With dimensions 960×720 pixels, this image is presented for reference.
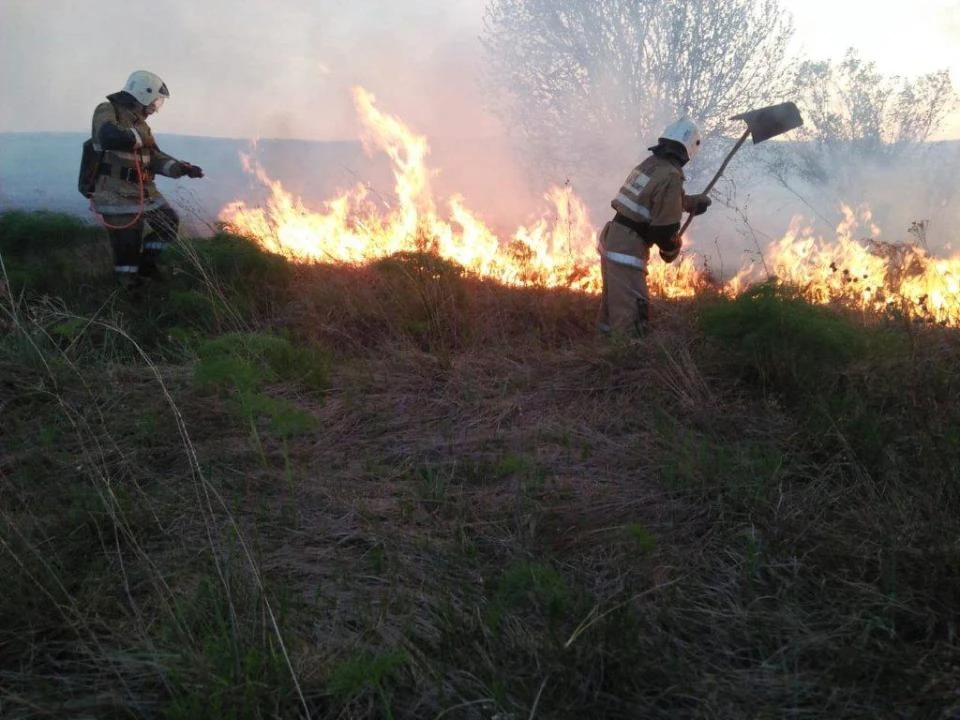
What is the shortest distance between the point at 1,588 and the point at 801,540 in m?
2.57

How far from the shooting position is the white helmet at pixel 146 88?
236 inches

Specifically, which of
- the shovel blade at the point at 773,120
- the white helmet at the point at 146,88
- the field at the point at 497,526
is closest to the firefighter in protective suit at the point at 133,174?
the white helmet at the point at 146,88

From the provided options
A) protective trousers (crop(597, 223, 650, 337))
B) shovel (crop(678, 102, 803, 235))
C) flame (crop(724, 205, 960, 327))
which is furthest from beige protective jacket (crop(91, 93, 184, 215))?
flame (crop(724, 205, 960, 327))

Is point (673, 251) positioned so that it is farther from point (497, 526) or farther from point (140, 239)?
point (140, 239)

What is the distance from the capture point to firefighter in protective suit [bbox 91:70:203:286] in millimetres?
5887

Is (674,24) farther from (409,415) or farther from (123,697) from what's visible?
(123,697)

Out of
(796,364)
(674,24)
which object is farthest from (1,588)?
(674,24)

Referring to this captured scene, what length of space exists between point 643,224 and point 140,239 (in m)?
4.36

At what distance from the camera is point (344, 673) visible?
1739mm

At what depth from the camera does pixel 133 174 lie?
6.12 metres

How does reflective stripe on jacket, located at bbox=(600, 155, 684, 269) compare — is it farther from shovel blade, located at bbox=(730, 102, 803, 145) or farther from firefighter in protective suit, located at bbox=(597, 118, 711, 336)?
shovel blade, located at bbox=(730, 102, 803, 145)

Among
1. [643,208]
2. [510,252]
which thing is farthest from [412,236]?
[643,208]

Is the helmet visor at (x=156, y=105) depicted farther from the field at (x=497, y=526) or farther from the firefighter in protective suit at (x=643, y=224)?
the firefighter in protective suit at (x=643, y=224)

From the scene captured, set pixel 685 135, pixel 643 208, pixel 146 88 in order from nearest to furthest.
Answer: pixel 685 135 → pixel 643 208 → pixel 146 88
